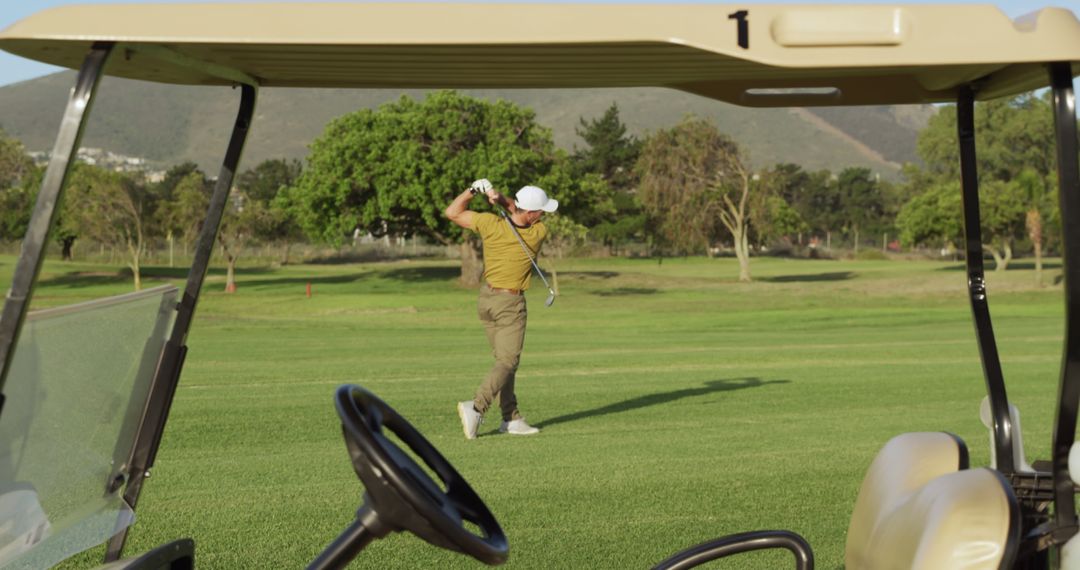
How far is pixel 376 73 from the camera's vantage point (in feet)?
10.1

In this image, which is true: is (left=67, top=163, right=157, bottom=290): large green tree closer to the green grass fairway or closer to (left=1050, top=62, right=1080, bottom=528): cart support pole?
the green grass fairway

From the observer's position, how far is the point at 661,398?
12805 mm

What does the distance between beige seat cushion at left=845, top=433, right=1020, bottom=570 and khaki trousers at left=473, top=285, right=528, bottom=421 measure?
6580mm

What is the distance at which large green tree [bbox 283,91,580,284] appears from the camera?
58.3 m

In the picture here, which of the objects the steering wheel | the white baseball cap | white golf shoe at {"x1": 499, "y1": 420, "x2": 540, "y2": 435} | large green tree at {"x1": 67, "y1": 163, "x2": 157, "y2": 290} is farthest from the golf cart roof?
large green tree at {"x1": 67, "y1": 163, "x2": 157, "y2": 290}

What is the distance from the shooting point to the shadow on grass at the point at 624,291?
52938mm

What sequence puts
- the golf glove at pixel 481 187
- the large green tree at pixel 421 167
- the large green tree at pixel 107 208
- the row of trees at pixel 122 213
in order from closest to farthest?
the golf glove at pixel 481 187
the large green tree at pixel 107 208
the row of trees at pixel 122 213
the large green tree at pixel 421 167

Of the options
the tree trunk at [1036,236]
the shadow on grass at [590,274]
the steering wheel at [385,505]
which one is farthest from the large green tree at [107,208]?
the steering wheel at [385,505]

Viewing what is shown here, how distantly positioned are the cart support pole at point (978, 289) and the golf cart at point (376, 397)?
0.01m

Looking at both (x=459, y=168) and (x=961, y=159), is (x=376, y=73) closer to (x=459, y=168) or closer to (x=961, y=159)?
(x=961, y=159)

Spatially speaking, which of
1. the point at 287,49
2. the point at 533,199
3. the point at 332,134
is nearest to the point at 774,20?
the point at 287,49

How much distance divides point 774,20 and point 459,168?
56.6 meters

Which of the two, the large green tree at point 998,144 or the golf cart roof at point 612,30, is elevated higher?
the large green tree at point 998,144

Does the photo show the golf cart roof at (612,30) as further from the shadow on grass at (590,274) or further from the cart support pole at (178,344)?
the shadow on grass at (590,274)
